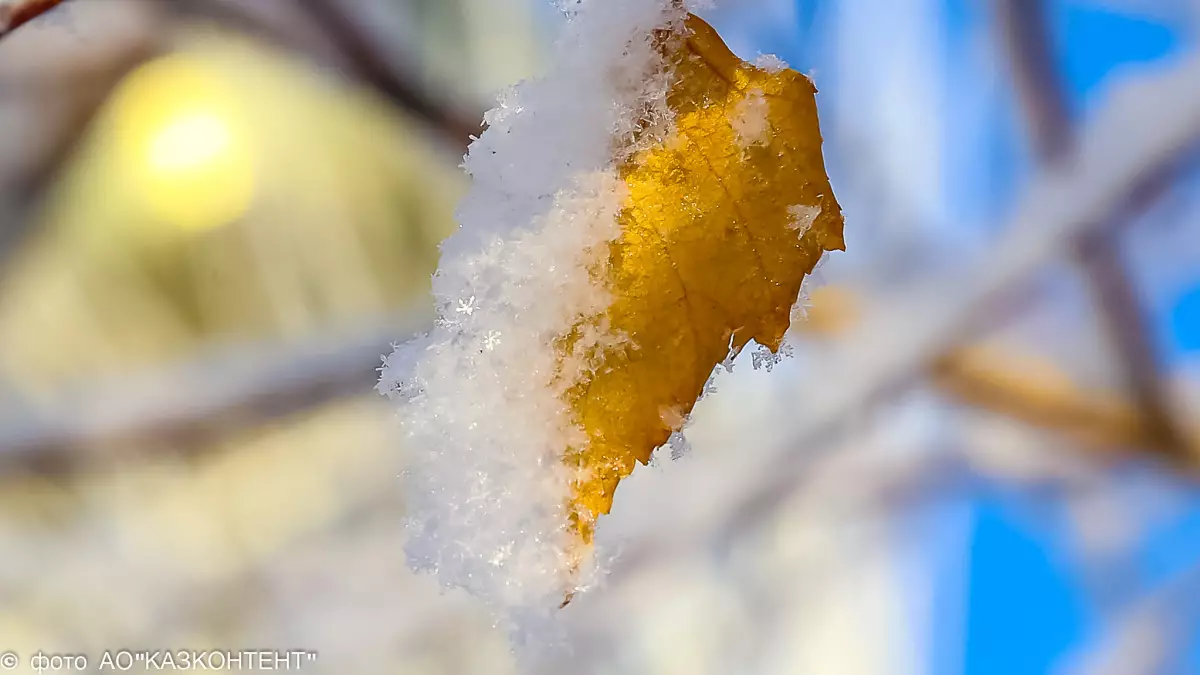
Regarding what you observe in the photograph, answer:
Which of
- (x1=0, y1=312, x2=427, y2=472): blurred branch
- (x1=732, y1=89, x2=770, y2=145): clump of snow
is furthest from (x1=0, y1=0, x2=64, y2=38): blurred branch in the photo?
(x1=732, y1=89, x2=770, y2=145): clump of snow

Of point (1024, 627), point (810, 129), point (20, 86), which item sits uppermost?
point (20, 86)

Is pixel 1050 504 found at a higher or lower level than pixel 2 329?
lower

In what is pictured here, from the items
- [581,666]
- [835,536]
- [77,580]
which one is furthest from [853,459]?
[77,580]

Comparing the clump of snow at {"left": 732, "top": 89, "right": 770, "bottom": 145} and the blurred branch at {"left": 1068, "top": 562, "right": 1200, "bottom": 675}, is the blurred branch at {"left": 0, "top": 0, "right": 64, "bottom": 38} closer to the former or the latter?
the clump of snow at {"left": 732, "top": 89, "right": 770, "bottom": 145}

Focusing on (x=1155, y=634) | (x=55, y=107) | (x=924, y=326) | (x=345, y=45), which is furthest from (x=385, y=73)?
(x=1155, y=634)

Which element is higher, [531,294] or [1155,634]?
[531,294]

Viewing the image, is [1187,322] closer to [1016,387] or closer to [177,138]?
[1016,387]

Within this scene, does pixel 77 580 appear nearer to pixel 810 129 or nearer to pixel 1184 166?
pixel 810 129
